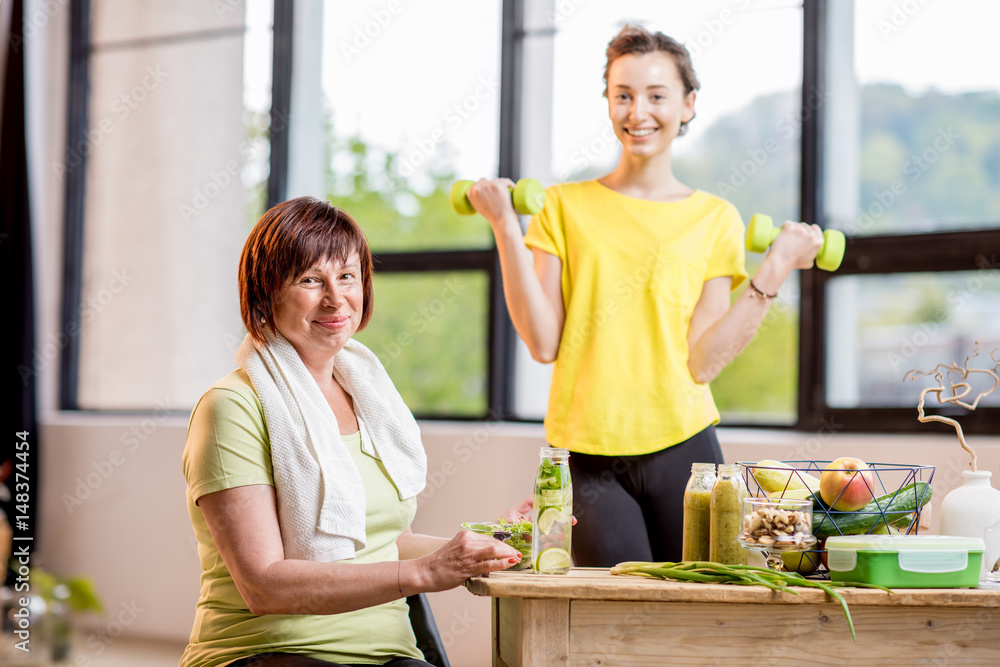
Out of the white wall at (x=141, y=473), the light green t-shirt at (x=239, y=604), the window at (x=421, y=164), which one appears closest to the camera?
the light green t-shirt at (x=239, y=604)

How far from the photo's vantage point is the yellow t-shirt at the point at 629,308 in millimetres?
1927

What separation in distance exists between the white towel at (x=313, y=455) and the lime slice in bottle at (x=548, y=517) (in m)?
0.31

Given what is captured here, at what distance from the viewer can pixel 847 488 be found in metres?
1.22

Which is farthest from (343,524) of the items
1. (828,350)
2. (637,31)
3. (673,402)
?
(828,350)

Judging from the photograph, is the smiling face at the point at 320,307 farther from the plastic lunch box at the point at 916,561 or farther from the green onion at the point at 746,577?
the plastic lunch box at the point at 916,561

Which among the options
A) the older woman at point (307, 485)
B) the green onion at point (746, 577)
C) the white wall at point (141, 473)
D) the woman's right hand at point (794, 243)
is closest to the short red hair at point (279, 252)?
the older woman at point (307, 485)

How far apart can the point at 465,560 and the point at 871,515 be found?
540 mm

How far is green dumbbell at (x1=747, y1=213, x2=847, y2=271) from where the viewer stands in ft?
6.39

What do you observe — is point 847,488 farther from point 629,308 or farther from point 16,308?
point 16,308

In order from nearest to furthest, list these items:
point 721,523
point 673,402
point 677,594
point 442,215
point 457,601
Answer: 1. point 677,594
2. point 721,523
3. point 673,402
4. point 457,601
5. point 442,215

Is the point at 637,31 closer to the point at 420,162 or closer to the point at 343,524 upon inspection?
the point at 343,524

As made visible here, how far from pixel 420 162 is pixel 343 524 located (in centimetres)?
239

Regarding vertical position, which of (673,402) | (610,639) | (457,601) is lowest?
(457,601)

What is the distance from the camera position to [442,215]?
11.7 ft
